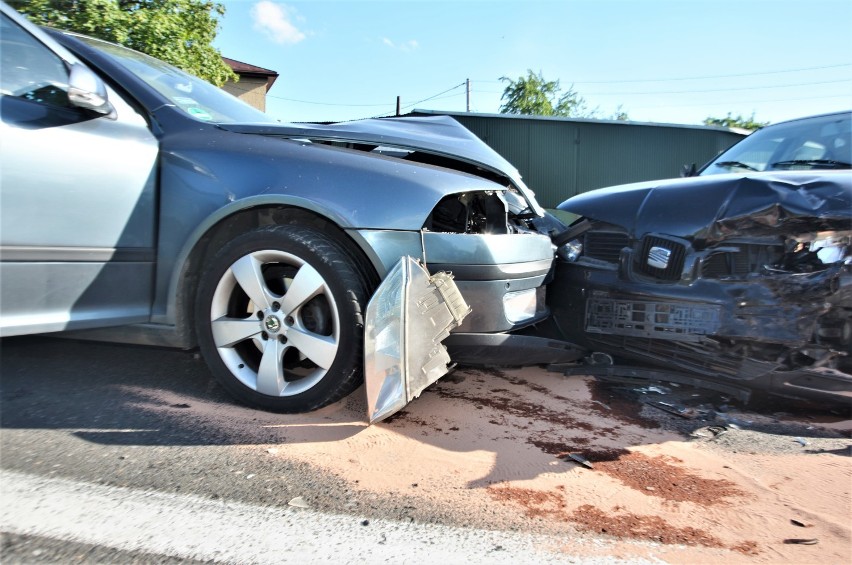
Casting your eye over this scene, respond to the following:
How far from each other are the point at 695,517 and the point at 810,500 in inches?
22.4

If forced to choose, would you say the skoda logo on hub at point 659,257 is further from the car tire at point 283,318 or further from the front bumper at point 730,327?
the car tire at point 283,318

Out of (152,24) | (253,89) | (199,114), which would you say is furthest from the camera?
(253,89)

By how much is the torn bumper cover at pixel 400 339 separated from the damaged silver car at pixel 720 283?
1.19m

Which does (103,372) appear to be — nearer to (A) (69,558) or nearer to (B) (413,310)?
(A) (69,558)

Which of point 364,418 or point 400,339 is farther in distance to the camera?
point 364,418

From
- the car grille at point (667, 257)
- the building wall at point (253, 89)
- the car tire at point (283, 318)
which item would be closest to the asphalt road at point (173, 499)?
the car tire at point (283, 318)

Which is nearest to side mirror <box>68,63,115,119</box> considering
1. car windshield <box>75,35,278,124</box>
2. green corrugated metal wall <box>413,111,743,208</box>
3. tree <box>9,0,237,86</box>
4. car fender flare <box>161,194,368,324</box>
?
car windshield <box>75,35,278,124</box>

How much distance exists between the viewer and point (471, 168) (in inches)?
128

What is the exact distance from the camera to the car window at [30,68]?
2391 millimetres

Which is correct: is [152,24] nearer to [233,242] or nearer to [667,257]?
[233,242]

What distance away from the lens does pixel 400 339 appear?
227cm

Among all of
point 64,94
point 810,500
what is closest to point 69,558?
point 64,94

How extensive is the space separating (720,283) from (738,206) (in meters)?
0.43

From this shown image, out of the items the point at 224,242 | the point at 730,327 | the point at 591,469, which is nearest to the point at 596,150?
the point at 730,327
